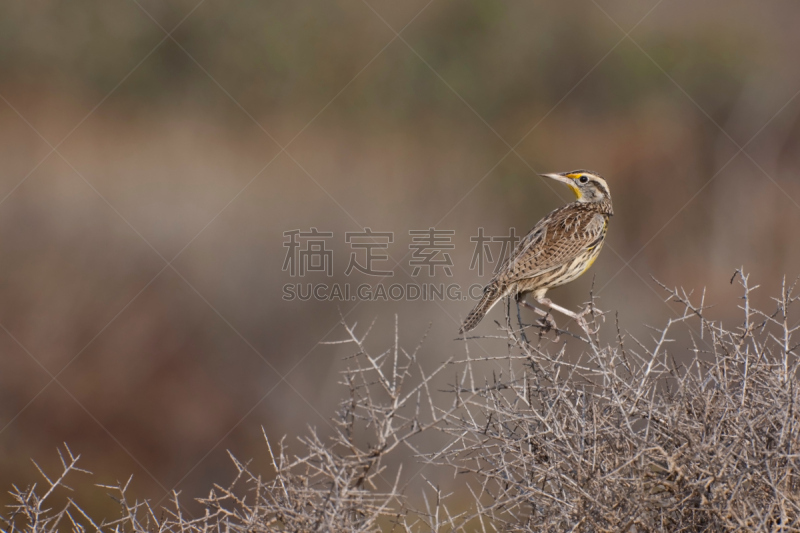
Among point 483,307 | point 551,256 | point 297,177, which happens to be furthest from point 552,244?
point 297,177

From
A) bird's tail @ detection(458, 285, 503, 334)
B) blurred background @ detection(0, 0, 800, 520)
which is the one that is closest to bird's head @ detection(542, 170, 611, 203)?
bird's tail @ detection(458, 285, 503, 334)

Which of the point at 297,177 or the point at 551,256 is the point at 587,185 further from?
the point at 297,177

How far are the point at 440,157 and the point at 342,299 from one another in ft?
8.89

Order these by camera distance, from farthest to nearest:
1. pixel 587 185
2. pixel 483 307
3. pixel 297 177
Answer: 1. pixel 297 177
2. pixel 587 185
3. pixel 483 307

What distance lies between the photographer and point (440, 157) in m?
10.7

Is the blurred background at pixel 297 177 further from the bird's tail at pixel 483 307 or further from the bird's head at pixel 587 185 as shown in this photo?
the bird's tail at pixel 483 307

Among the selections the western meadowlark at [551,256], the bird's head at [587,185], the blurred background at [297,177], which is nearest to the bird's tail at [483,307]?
the western meadowlark at [551,256]

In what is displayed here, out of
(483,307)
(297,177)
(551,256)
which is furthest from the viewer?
(297,177)

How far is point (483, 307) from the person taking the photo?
4.12 metres

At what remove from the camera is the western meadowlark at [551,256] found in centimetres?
419

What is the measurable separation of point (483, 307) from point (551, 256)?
0.55 metres

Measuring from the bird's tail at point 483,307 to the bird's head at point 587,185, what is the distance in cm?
103

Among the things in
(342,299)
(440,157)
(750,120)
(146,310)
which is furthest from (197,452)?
(750,120)

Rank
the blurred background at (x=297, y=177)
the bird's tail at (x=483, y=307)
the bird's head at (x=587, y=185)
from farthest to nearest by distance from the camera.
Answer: the blurred background at (x=297, y=177) < the bird's head at (x=587, y=185) < the bird's tail at (x=483, y=307)
